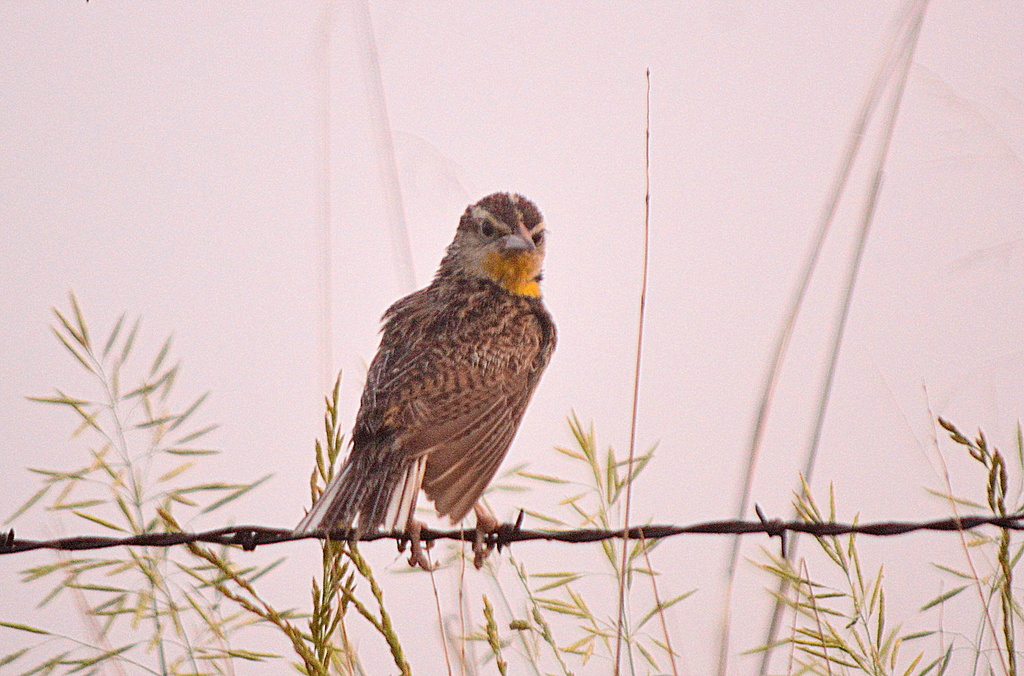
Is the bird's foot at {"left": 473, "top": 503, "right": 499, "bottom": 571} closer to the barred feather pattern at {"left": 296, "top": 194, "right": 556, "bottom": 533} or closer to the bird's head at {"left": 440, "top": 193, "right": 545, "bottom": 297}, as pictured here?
the barred feather pattern at {"left": 296, "top": 194, "right": 556, "bottom": 533}

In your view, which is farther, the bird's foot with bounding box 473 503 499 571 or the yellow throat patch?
the yellow throat patch

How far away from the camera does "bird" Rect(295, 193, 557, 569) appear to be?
2.80m

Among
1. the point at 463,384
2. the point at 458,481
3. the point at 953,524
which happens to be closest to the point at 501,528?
the point at 458,481

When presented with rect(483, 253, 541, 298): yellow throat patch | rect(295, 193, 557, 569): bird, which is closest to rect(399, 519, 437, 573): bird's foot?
rect(295, 193, 557, 569): bird

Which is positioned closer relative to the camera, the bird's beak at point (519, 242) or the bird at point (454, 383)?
the bird at point (454, 383)

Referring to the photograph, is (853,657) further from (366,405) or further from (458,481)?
(366,405)

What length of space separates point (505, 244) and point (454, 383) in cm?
76

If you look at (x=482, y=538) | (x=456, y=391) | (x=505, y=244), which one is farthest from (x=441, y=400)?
(x=505, y=244)

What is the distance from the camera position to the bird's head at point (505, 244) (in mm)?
3881

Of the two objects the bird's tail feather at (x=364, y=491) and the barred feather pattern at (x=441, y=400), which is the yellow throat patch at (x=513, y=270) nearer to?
the barred feather pattern at (x=441, y=400)

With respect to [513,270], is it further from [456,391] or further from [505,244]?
[456,391]

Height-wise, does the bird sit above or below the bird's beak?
below

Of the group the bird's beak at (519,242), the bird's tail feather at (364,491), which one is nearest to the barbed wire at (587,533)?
the bird's tail feather at (364,491)

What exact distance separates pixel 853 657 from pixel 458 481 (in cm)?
117
